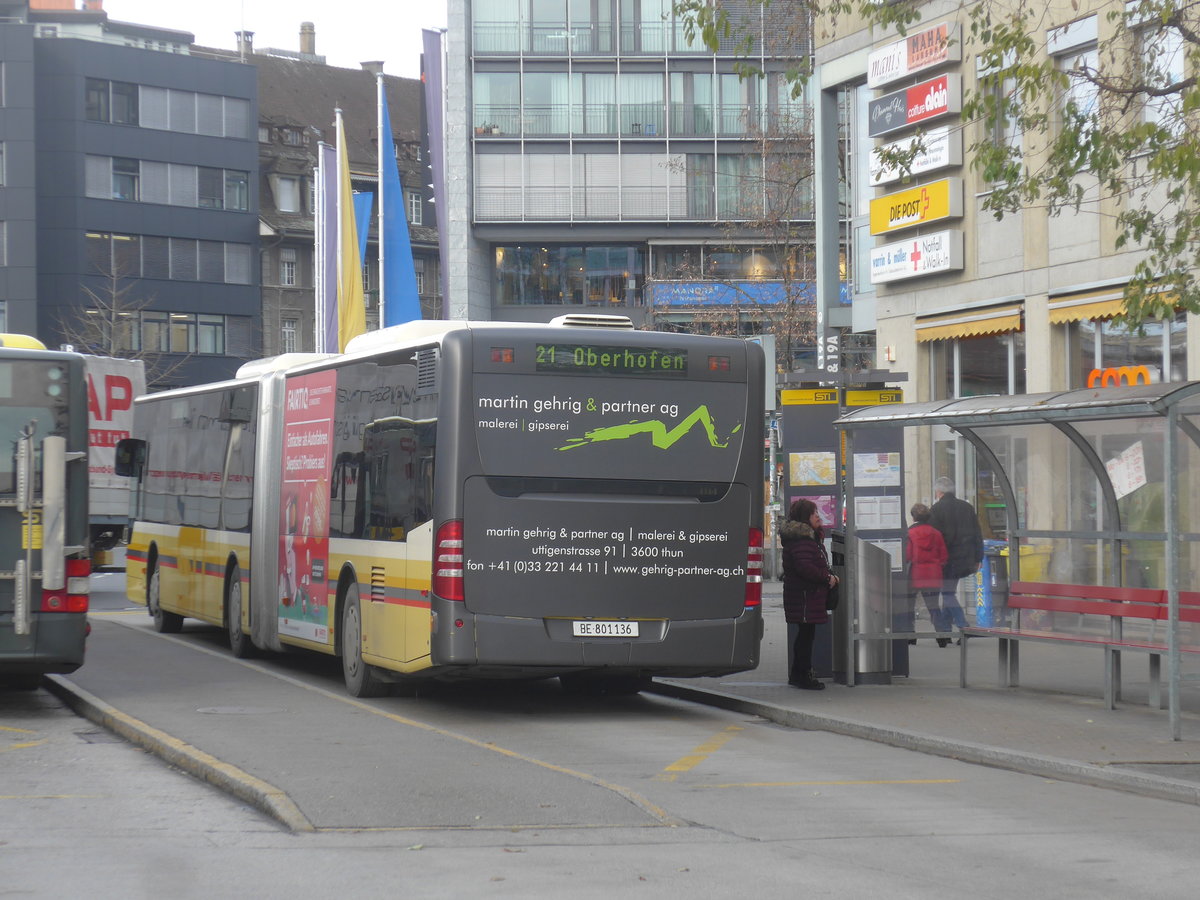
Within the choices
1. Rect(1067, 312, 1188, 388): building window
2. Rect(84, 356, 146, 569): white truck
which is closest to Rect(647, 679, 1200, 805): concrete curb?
Rect(1067, 312, 1188, 388): building window

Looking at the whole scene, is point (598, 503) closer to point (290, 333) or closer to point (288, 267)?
point (290, 333)

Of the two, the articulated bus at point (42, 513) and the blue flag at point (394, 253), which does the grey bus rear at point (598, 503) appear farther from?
the blue flag at point (394, 253)

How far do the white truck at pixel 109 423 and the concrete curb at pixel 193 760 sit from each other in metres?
15.6

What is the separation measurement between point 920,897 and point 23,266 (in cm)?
6313

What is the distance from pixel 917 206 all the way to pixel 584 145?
36.5m

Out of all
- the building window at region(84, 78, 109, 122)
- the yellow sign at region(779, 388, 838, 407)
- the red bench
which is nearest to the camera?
the red bench

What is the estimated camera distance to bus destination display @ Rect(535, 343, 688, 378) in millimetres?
13117

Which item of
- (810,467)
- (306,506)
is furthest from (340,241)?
(810,467)

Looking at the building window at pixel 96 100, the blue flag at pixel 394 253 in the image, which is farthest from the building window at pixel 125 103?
the blue flag at pixel 394 253

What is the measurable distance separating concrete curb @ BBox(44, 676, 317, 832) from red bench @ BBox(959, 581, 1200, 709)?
690 centimetres

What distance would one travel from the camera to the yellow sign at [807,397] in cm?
1612

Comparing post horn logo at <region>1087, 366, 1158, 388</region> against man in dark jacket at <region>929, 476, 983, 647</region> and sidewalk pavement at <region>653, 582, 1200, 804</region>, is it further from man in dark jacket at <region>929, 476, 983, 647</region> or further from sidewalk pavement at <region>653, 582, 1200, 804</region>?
man in dark jacket at <region>929, 476, 983, 647</region>

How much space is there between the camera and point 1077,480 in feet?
48.5

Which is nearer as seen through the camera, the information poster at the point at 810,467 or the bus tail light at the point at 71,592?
the bus tail light at the point at 71,592
